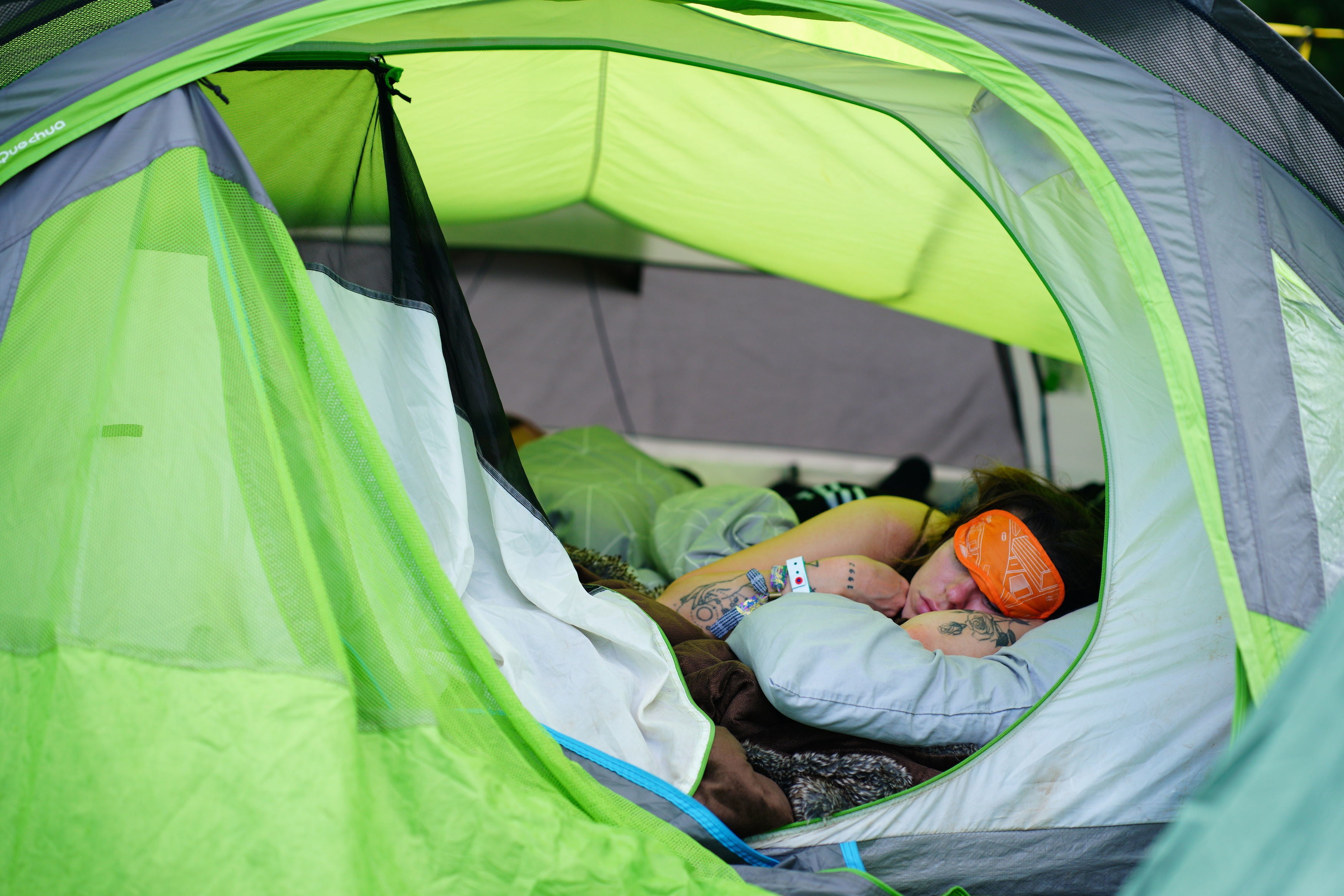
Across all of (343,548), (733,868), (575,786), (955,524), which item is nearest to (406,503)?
(343,548)

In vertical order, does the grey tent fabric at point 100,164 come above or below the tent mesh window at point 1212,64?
below

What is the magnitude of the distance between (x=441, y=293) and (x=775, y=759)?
0.68 meters

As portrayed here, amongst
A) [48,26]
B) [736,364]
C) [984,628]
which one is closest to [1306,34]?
[736,364]

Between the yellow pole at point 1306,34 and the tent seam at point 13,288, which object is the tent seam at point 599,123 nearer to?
the tent seam at point 13,288

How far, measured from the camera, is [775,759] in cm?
112

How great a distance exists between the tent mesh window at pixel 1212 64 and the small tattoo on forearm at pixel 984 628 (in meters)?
0.64

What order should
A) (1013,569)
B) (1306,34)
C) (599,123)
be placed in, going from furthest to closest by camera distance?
1. (1306,34)
2. (599,123)
3. (1013,569)

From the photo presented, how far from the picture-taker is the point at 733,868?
92 centimetres

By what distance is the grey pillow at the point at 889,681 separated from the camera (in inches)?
42.2

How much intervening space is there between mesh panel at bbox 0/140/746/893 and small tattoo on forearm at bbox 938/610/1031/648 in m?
0.49

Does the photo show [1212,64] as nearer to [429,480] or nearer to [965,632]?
[965,632]

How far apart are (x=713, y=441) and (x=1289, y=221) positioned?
1.90 meters

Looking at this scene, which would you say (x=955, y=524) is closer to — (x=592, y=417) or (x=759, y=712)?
(x=759, y=712)

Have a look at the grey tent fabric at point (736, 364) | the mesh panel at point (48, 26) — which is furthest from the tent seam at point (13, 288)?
the grey tent fabric at point (736, 364)
